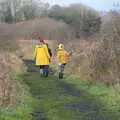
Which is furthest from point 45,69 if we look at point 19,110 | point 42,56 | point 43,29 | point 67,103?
point 43,29

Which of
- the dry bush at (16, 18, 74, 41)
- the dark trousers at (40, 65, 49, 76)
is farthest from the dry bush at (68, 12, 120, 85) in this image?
the dry bush at (16, 18, 74, 41)

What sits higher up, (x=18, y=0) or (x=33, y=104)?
(x=18, y=0)

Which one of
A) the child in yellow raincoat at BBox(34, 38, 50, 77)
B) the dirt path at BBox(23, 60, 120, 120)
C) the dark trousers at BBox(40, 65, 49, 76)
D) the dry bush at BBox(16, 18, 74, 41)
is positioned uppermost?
the dry bush at BBox(16, 18, 74, 41)

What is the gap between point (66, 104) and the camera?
13242 millimetres

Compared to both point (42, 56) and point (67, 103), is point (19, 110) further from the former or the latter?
point (42, 56)

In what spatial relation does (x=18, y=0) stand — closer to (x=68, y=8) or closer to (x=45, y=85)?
(x=68, y=8)

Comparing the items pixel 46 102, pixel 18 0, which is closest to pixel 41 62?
pixel 46 102

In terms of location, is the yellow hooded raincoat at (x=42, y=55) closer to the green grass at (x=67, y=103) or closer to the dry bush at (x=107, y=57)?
the dry bush at (x=107, y=57)

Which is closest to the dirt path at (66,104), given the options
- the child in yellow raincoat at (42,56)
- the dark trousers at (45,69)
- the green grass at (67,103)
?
the green grass at (67,103)

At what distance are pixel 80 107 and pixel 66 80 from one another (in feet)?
25.5

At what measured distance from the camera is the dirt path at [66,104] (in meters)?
11.3

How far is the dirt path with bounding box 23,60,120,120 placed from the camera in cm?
1130

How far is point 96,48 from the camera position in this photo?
1812 centimetres

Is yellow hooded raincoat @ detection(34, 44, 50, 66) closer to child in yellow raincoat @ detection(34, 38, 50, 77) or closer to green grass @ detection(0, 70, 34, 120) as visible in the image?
child in yellow raincoat @ detection(34, 38, 50, 77)
